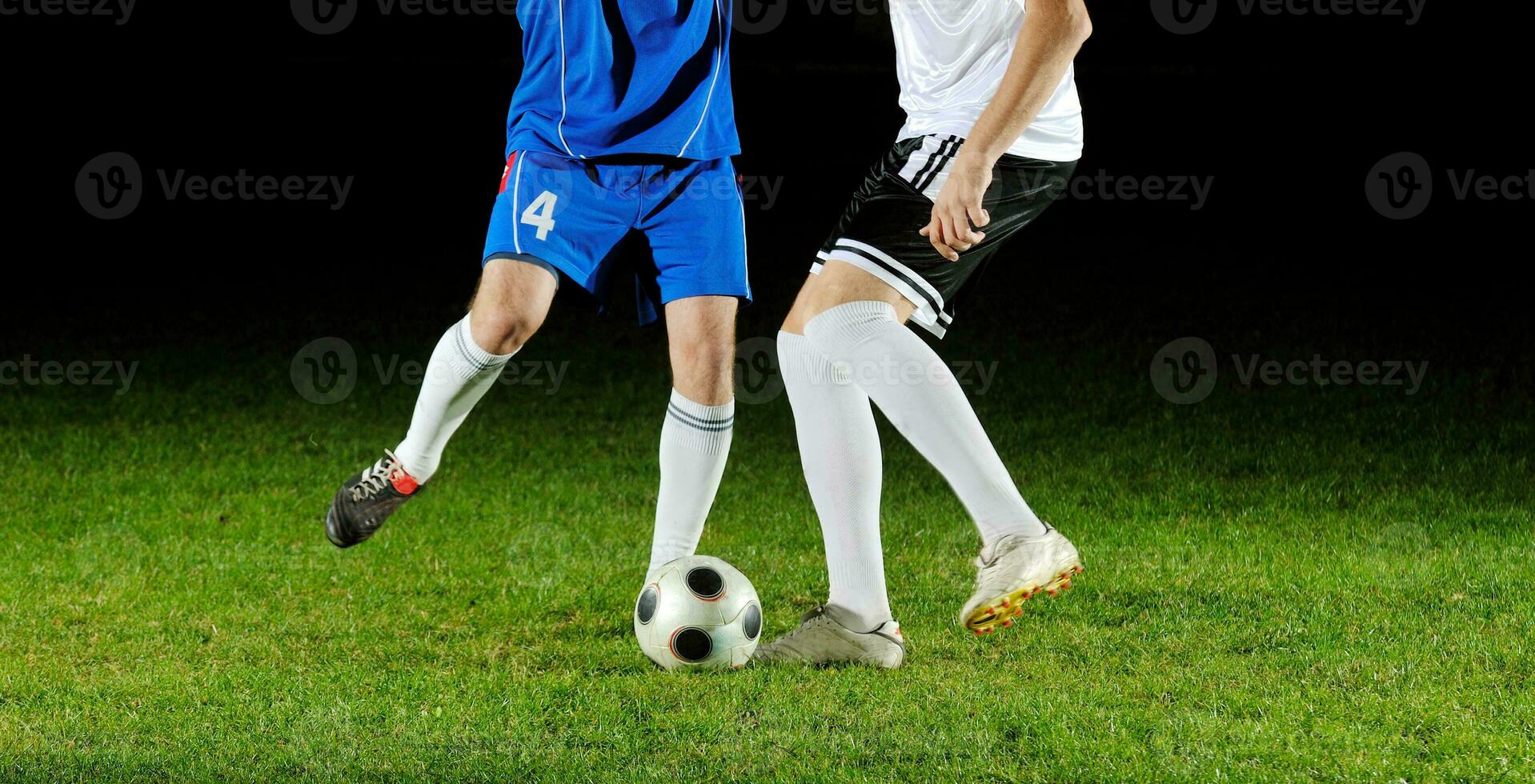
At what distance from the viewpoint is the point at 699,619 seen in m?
3.63

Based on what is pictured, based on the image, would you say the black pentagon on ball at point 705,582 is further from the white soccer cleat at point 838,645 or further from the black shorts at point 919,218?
the black shorts at point 919,218

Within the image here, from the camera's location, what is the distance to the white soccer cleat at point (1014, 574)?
317 cm

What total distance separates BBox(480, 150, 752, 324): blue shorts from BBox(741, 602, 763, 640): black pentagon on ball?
2.55ft

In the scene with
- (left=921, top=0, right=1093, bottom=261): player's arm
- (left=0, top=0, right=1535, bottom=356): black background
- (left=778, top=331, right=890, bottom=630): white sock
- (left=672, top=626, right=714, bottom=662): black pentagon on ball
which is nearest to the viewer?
(left=921, top=0, right=1093, bottom=261): player's arm

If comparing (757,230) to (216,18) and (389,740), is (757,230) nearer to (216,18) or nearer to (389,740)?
(216,18)

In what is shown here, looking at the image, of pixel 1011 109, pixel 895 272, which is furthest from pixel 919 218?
pixel 1011 109

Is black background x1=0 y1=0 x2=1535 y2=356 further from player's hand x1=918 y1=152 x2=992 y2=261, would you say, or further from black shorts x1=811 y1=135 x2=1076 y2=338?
player's hand x1=918 y1=152 x2=992 y2=261

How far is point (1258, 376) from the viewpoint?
26.6 ft

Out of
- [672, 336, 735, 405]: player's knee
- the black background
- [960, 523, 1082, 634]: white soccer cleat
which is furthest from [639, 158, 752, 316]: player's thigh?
the black background

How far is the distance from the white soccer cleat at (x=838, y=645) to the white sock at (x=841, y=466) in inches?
1.3

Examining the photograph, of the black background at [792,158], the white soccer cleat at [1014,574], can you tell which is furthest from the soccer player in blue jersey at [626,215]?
the black background at [792,158]

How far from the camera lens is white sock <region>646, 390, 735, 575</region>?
400 centimetres

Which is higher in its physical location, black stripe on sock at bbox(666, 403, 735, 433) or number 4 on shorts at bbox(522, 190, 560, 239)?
number 4 on shorts at bbox(522, 190, 560, 239)

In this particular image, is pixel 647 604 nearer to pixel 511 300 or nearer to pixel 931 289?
pixel 511 300
